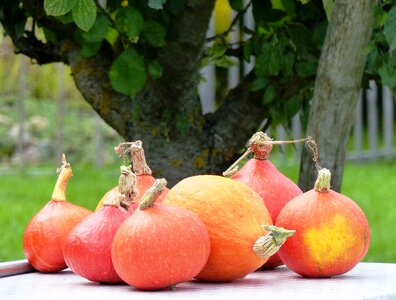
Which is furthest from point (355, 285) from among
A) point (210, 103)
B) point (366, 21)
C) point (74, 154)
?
point (74, 154)

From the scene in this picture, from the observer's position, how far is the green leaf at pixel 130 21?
7.50 feet

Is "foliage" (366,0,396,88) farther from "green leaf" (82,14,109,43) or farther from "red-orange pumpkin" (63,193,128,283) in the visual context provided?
"red-orange pumpkin" (63,193,128,283)

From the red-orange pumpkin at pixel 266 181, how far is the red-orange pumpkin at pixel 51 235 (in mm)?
284

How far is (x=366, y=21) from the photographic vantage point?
7.33 feet

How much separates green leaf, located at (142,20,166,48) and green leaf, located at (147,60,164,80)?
10cm

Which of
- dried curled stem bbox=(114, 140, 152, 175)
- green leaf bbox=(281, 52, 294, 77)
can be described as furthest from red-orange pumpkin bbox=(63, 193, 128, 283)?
green leaf bbox=(281, 52, 294, 77)

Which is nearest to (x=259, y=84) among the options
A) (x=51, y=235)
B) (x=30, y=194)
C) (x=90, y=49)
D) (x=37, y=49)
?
(x=90, y=49)

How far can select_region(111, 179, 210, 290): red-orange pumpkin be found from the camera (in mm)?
1301

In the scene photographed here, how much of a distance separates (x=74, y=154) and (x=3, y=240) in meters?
5.35

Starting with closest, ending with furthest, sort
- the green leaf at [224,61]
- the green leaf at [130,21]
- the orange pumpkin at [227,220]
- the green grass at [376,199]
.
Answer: the orange pumpkin at [227,220] → the green leaf at [130,21] → the green leaf at [224,61] → the green grass at [376,199]

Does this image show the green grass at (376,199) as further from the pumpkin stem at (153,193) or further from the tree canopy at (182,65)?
the pumpkin stem at (153,193)

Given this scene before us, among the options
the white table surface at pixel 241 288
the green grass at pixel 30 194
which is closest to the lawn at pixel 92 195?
the green grass at pixel 30 194

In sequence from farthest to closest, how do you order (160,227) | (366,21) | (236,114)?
(236,114) → (366,21) → (160,227)

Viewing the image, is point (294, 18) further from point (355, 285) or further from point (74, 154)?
point (74, 154)
